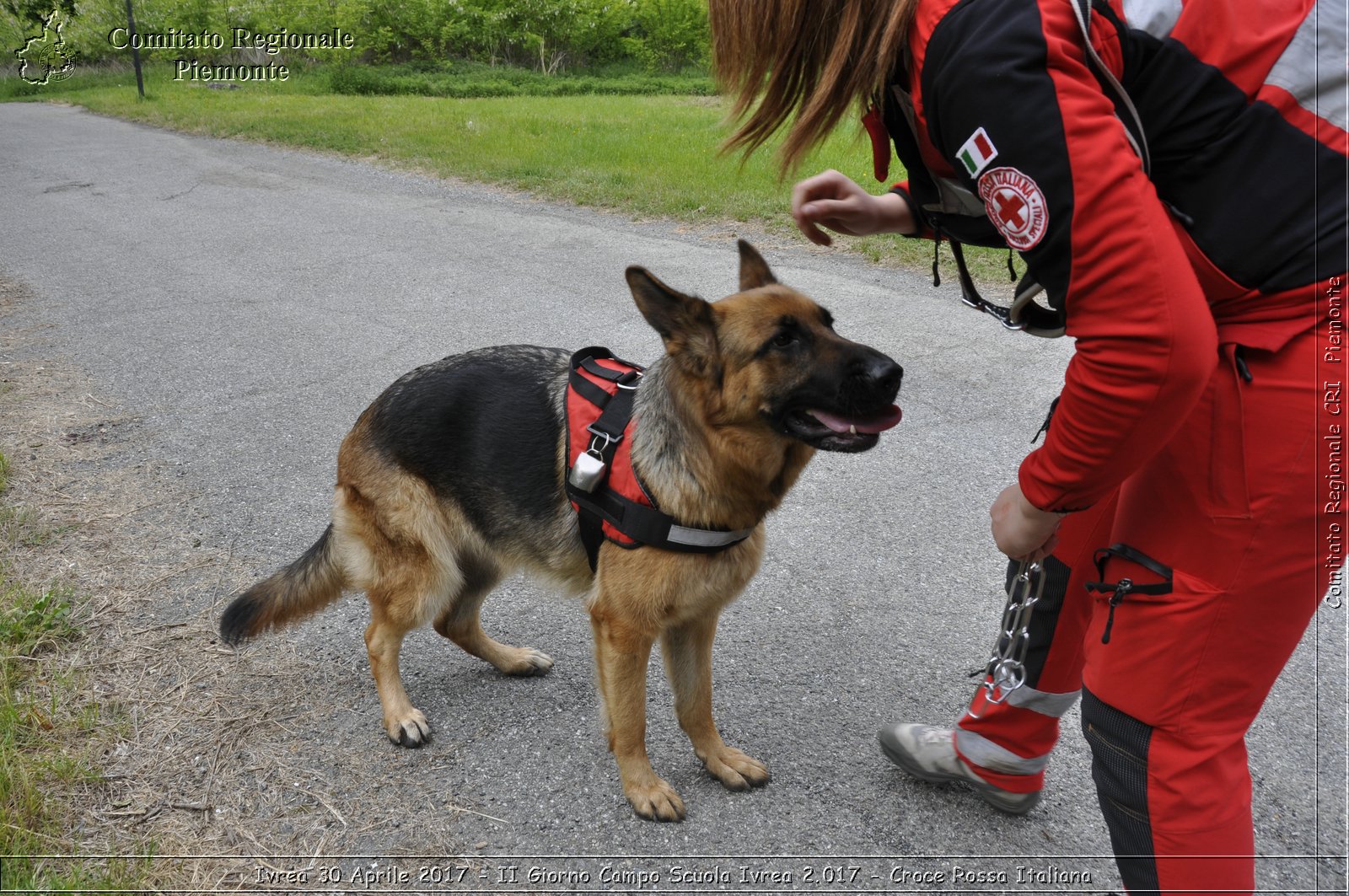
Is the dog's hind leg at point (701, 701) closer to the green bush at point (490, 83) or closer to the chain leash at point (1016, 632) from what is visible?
the chain leash at point (1016, 632)

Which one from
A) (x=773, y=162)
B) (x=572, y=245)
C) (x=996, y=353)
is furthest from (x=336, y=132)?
(x=773, y=162)

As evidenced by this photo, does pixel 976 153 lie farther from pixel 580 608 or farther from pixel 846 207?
pixel 580 608

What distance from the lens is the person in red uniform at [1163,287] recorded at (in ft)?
4.32

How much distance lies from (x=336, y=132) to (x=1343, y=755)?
617 inches

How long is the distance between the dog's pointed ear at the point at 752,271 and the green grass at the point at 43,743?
2.44 metres

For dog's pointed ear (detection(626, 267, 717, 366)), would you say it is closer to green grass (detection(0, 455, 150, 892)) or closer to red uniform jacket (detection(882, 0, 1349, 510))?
red uniform jacket (detection(882, 0, 1349, 510))

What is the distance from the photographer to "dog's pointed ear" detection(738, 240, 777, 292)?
2852mm

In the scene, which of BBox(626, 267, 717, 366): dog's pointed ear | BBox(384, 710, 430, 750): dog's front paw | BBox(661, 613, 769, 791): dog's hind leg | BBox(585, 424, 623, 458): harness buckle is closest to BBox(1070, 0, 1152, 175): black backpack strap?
BBox(626, 267, 717, 366): dog's pointed ear

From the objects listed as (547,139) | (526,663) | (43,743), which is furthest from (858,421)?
(547,139)

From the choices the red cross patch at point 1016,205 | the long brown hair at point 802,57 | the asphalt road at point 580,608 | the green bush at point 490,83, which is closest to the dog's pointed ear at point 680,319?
the long brown hair at point 802,57

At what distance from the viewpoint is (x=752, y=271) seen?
2.88 m

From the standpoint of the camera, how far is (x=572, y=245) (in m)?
8.59

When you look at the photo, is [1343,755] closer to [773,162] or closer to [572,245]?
[773,162]

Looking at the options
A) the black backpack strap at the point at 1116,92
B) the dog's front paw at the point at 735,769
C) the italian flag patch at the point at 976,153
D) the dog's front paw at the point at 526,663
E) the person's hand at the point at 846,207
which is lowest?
the dog's front paw at the point at 526,663
